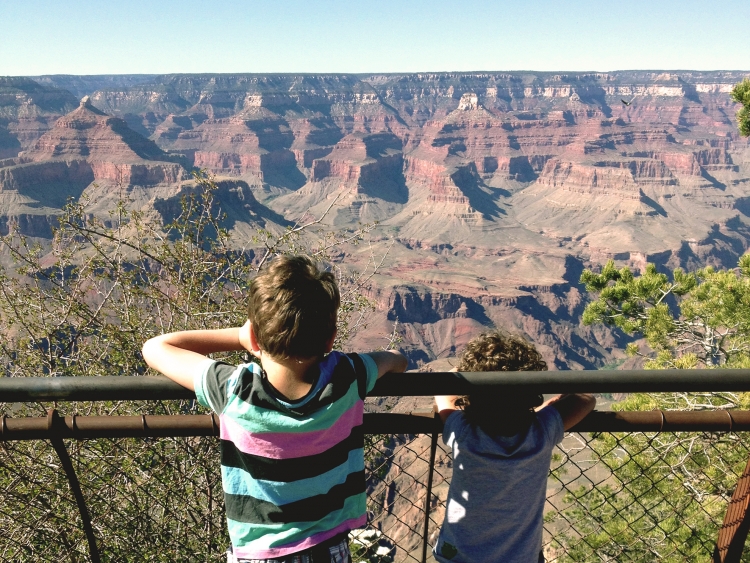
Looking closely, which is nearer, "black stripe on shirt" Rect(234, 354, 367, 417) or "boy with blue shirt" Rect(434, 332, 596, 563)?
"black stripe on shirt" Rect(234, 354, 367, 417)

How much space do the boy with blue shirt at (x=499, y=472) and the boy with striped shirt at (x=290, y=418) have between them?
0.45 meters

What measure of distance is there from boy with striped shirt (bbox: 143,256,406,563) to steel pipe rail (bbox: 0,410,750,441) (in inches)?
13.1

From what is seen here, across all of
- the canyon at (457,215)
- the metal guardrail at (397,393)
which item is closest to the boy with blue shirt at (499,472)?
the metal guardrail at (397,393)

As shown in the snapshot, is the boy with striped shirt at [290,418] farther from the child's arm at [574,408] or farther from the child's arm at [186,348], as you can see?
the child's arm at [574,408]

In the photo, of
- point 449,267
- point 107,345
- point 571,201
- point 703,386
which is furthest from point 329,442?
point 571,201

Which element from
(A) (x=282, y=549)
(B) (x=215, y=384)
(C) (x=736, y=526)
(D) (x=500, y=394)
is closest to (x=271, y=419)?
(B) (x=215, y=384)

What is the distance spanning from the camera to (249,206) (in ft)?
415

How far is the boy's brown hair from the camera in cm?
208

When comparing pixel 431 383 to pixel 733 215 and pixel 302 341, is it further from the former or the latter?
pixel 733 215

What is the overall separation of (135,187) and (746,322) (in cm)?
13867

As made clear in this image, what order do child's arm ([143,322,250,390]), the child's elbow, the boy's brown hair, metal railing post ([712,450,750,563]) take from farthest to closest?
metal railing post ([712,450,750,563]), the child's elbow, child's arm ([143,322,250,390]), the boy's brown hair


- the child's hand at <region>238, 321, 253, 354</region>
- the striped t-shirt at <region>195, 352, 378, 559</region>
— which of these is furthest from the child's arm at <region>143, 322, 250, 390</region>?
the striped t-shirt at <region>195, 352, 378, 559</region>

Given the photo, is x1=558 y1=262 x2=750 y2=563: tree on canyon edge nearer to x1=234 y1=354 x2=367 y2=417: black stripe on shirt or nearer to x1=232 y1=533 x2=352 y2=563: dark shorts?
x1=232 y1=533 x2=352 y2=563: dark shorts

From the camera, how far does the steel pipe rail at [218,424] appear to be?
2.52m
